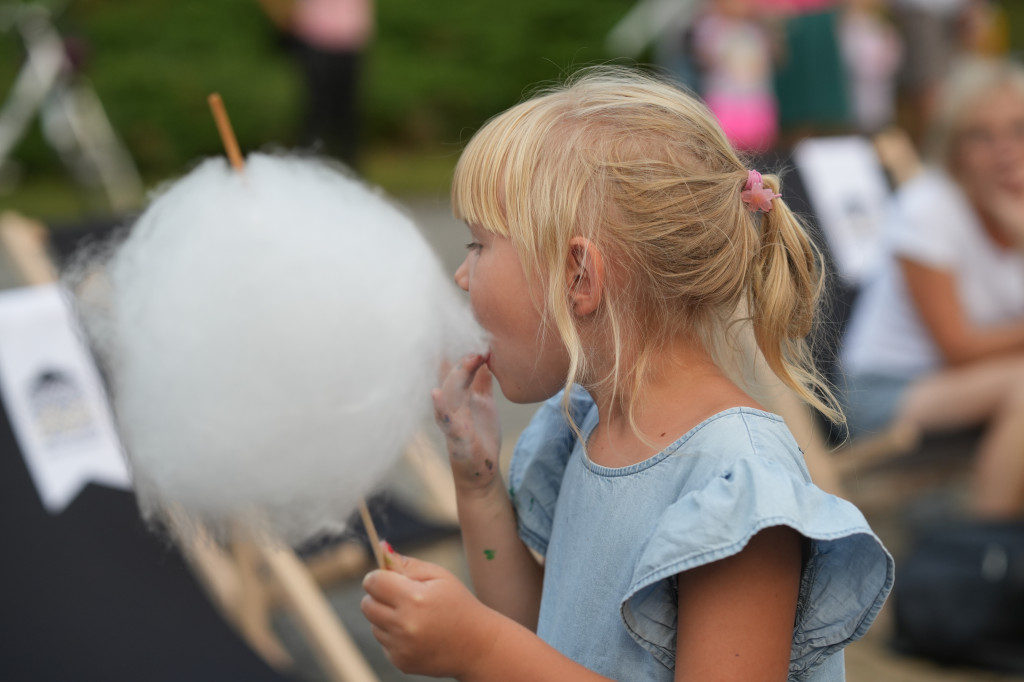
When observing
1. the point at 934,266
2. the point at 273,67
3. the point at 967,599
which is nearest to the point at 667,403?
the point at 967,599

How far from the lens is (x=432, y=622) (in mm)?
1076

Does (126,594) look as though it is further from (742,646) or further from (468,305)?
(742,646)

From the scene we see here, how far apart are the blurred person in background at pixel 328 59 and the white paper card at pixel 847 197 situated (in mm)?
2021

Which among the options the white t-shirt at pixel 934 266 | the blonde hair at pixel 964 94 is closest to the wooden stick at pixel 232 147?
the white t-shirt at pixel 934 266

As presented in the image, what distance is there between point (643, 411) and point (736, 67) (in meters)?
4.77

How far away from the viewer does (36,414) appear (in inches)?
93.0

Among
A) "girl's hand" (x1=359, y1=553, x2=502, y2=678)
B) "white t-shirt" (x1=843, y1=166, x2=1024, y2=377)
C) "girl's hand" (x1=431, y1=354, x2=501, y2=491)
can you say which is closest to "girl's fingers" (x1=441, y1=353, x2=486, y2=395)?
"girl's hand" (x1=431, y1=354, x2=501, y2=491)

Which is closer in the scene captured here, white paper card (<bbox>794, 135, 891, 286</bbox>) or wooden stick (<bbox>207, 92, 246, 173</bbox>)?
wooden stick (<bbox>207, 92, 246, 173</bbox>)

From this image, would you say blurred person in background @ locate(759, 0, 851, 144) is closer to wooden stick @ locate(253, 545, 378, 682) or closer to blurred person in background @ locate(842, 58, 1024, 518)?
blurred person in background @ locate(842, 58, 1024, 518)

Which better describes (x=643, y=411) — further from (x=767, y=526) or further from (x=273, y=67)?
(x=273, y=67)

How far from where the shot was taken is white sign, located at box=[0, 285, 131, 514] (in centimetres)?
234

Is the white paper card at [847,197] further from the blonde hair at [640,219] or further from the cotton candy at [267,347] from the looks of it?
the cotton candy at [267,347]

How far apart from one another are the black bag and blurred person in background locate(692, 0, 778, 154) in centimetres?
325

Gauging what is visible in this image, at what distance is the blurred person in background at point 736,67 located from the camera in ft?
18.3
